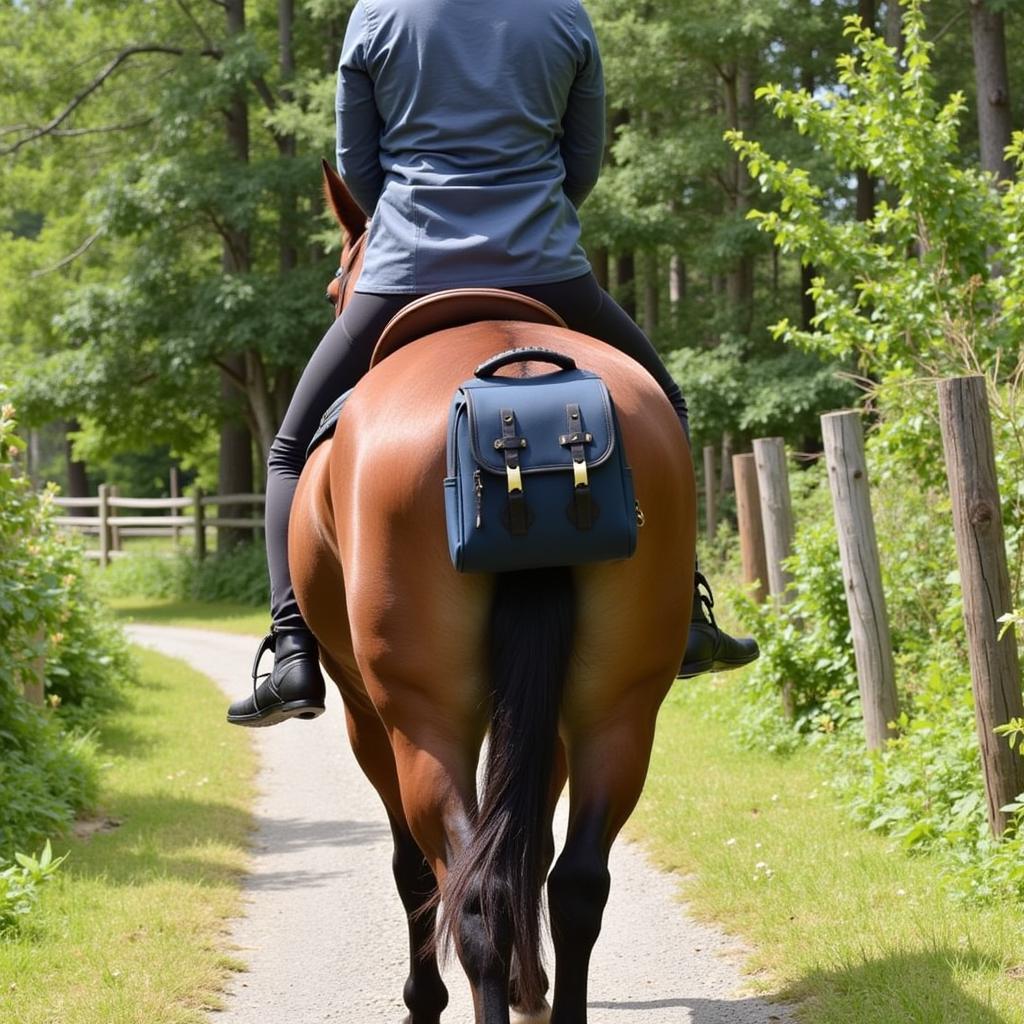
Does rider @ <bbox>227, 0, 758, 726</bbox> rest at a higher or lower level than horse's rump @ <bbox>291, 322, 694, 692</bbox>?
higher

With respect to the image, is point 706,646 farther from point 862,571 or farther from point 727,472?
point 727,472

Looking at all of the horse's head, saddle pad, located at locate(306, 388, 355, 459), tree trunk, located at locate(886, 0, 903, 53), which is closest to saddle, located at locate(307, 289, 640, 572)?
saddle pad, located at locate(306, 388, 355, 459)

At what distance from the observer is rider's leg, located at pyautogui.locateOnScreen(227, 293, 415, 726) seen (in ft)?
12.3

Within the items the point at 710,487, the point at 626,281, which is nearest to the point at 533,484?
the point at 710,487

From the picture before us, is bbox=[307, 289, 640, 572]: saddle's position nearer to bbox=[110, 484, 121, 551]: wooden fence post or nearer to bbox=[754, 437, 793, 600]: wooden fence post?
bbox=[754, 437, 793, 600]: wooden fence post

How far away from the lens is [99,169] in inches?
1161

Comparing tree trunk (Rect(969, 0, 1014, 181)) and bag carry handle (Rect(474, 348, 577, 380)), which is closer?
bag carry handle (Rect(474, 348, 577, 380))

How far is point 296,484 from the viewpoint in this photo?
13.4 ft

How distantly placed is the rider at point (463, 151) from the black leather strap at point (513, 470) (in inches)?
31.0

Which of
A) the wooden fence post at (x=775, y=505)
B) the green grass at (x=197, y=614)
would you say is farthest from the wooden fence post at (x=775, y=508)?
the green grass at (x=197, y=614)

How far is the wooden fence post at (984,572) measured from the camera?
513 cm

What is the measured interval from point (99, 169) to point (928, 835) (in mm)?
27576

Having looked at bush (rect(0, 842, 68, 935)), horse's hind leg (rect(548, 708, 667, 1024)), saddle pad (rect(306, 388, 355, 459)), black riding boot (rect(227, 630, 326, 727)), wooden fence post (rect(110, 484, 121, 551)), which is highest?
wooden fence post (rect(110, 484, 121, 551))

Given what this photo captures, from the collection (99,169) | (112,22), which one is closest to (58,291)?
(99,169)
